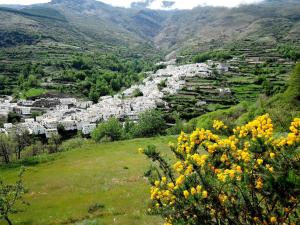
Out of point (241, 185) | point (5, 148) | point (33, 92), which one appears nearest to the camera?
point (241, 185)

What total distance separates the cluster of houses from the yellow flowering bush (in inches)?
3556

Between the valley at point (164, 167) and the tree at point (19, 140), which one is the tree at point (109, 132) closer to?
the valley at point (164, 167)

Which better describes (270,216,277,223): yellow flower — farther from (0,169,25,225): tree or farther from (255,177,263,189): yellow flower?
(0,169,25,225): tree

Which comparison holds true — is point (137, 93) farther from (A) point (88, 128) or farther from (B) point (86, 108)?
(A) point (88, 128)

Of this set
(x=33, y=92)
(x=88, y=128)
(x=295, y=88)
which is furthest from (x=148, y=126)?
(x=33, y=92)

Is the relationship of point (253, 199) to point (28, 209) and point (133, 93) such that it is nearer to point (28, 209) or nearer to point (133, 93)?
point (28, 209)

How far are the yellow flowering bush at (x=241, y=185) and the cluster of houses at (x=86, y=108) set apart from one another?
296 feet

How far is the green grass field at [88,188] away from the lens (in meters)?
22.0

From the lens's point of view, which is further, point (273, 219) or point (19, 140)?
point (19, 140)

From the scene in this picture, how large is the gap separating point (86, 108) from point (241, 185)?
13196 cm

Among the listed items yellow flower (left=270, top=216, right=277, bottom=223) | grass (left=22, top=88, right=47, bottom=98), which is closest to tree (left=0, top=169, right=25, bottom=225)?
yellow flower (left=270, top=216, right=277, bottom=223)

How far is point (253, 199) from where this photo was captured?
7.19 meters

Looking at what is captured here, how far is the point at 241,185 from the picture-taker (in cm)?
715

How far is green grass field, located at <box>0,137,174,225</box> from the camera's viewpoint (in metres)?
22.0
